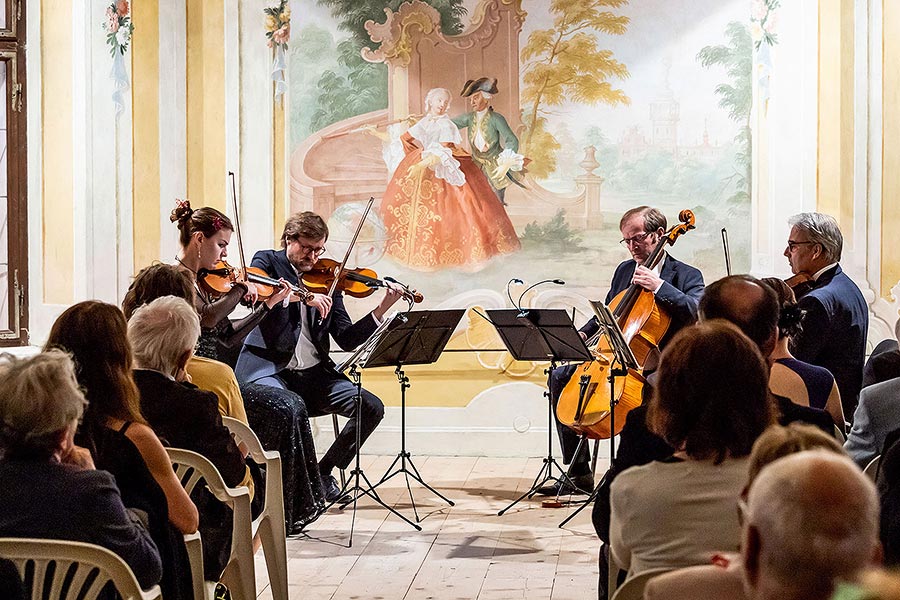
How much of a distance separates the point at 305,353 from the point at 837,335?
2.30m

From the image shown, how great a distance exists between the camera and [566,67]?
6.68 meters

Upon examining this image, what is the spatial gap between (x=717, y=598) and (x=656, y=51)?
5454mm

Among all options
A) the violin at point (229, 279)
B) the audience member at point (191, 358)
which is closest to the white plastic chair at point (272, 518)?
the audience member at point (191, 358)

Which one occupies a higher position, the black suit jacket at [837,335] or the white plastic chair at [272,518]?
the black suit jacket at [837,335]

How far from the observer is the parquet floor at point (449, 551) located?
13.4 feet

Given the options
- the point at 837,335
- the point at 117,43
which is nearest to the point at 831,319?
the point at 837,335

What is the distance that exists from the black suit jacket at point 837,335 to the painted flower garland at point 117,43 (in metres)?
3.87

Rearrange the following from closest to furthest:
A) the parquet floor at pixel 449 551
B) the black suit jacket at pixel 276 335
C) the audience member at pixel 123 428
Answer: the audience member at pixel 123 428 → the parquet floor at pixel 449 551 → the black suit jacket at pixel 276 335

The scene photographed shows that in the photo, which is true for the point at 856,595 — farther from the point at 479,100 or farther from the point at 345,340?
the point at 479,100

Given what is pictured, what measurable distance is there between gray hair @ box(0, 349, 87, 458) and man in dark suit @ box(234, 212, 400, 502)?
2901mm

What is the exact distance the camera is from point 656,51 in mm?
6605

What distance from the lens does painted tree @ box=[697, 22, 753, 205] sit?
21.4 ft

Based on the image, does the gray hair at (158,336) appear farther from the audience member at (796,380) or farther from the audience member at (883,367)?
the audience member at (883,367)

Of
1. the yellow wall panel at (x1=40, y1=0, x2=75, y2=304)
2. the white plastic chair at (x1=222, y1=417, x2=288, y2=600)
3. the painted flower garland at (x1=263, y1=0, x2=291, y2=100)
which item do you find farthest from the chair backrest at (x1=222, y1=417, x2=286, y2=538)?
the painted flower garland at (x1=263, y1=0, x2=291, y2=100)
